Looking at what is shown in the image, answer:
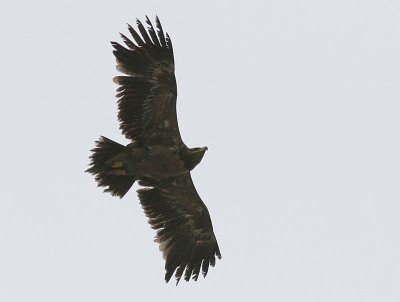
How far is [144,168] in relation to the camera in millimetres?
17922

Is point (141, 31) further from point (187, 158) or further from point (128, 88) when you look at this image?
point (187, 158)

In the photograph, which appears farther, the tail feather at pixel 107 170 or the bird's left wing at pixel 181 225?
the bird's left wing at pixel 181 225

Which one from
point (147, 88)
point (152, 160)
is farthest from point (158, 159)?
point (147, 88)

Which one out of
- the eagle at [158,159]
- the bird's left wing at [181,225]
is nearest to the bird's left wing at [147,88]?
the eagle at [158,159]

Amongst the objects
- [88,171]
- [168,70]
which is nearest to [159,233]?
[88,171]

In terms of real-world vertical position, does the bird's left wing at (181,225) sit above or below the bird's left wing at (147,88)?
below

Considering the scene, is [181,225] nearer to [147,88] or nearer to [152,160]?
[152,160]

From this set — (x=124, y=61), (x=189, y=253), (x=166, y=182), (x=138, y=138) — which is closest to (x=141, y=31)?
(x=124, y=61)

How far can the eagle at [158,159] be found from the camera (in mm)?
17234

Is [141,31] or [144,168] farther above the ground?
[141,31]

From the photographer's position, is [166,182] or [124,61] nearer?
[124,61]

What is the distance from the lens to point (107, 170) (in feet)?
57.9

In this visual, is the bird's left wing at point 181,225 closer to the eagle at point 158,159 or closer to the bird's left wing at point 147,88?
the eagle at point 158,159

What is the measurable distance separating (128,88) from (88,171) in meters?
1.66
